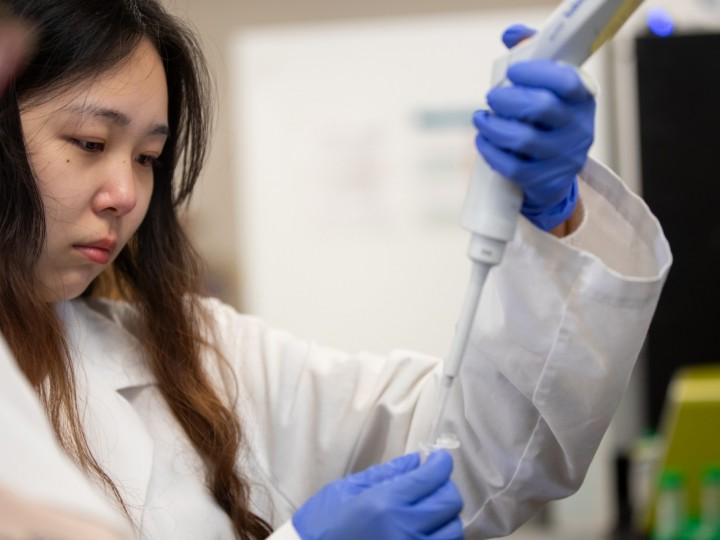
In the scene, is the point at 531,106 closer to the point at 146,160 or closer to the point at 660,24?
the point at 146,160

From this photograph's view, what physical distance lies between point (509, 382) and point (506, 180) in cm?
27

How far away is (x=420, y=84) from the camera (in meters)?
3.14

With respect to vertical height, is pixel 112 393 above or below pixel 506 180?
below

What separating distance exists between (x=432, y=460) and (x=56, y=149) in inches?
20.1

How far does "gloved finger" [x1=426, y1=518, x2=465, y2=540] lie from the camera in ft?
3.35

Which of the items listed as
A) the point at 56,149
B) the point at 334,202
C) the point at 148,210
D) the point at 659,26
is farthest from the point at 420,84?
the point at 56,149

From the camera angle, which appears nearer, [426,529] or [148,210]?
[426,529]

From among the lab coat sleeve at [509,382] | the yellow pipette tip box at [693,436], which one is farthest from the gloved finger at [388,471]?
the yellow pipette tip box at [693,436]

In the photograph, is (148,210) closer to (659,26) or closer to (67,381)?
(67,381)

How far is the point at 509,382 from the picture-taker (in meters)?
1.17

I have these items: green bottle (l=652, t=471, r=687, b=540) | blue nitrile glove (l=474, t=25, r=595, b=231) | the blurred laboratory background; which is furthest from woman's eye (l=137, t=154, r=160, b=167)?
the blurred laboratory background

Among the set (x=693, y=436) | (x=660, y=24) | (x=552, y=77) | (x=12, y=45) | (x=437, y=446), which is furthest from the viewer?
(x=660, y=24)

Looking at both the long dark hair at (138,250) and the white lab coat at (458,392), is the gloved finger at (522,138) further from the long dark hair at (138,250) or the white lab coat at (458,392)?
the long dark hair at (138,250)

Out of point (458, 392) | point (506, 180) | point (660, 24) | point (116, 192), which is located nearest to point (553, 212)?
point (506, 180)
